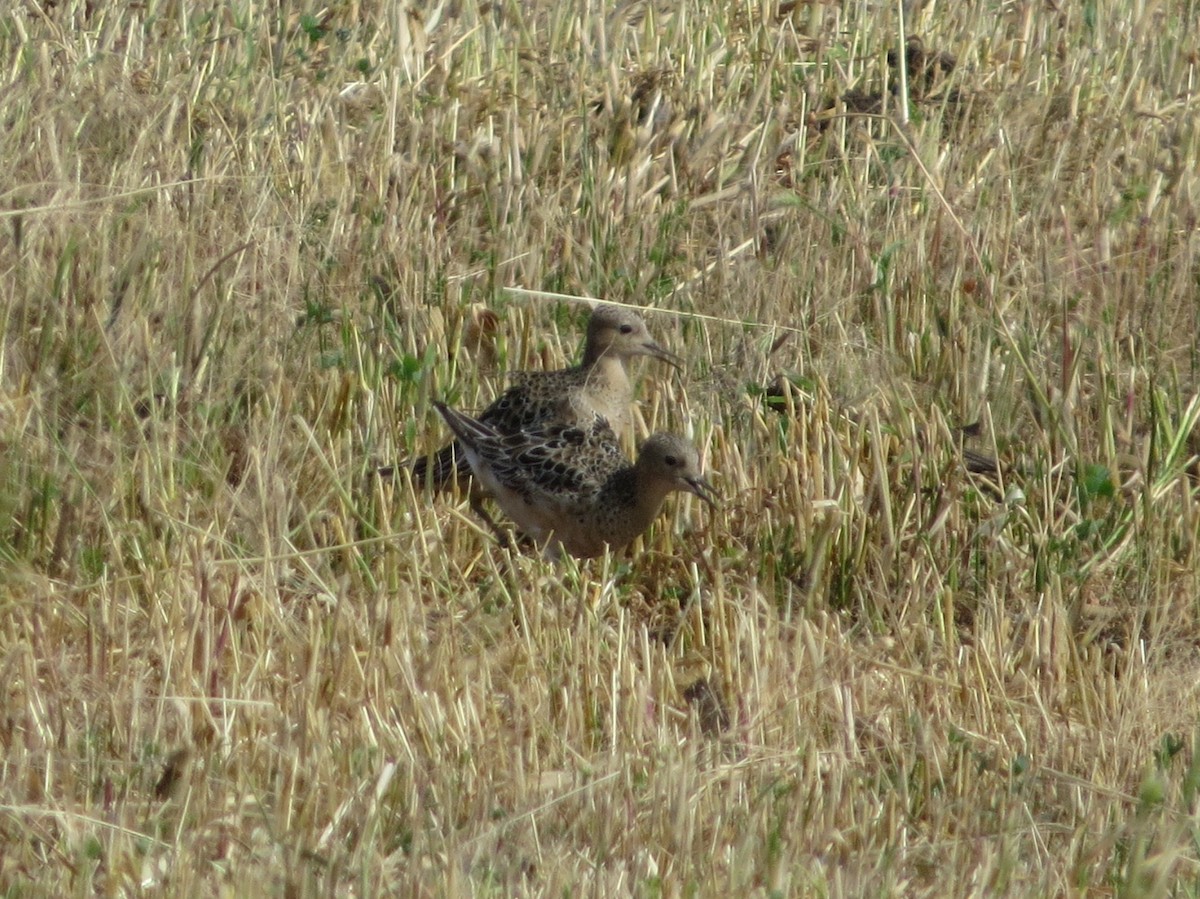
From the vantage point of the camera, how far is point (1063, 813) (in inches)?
161

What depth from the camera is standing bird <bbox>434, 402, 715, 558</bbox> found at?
5953mm

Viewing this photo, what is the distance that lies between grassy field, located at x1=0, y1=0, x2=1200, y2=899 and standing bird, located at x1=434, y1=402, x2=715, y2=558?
189 mm

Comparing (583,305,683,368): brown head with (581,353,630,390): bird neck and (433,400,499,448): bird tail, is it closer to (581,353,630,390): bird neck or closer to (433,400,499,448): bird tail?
(581,353,630,390): bird neck

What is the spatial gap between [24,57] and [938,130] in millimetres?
3708

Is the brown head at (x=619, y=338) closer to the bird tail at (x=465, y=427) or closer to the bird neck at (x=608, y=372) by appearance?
the bird neck at (x=608, y=372)

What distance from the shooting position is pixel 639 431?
7.02 metres

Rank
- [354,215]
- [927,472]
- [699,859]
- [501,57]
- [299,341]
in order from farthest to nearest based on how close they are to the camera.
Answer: [501,57] < [354,215] < [299,341] < [927,472] < [699,859]

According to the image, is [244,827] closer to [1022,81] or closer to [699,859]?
[699,859]

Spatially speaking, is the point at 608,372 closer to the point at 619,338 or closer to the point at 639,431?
the point at 619,338

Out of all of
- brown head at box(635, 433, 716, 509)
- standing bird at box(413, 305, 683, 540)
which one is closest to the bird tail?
standing bird at box(413, 305, 683, 540)

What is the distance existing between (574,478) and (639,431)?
716 mm

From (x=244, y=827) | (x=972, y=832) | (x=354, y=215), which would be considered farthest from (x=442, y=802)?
(x=354, y=215)

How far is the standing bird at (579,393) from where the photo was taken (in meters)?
6.42

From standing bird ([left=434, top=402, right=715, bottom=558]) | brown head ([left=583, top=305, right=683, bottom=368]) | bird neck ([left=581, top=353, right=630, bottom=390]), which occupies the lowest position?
standing bird ([left=434, top=402, right=715, bottom=558])
